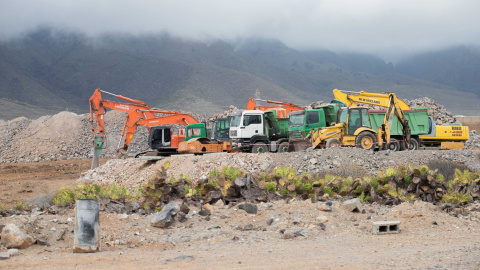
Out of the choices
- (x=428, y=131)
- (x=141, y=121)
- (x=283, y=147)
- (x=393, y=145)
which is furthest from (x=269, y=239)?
(x=141, y=121)

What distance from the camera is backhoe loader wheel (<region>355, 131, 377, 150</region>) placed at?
72.3 feet

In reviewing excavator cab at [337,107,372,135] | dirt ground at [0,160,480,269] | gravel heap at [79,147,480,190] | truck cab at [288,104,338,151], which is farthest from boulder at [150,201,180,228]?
truck cab at [288,104,338,151]

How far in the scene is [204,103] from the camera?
8669 cm

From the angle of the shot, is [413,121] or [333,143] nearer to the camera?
[333,143]

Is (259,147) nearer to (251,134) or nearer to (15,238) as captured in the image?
(251,134)

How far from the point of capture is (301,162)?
19188mm

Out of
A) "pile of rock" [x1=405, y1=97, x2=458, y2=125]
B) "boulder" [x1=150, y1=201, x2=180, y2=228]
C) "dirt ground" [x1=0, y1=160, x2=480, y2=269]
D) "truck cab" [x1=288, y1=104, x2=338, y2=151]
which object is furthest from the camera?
"pile of rock" [x1=405, y1=97, x2=458, y2=125]

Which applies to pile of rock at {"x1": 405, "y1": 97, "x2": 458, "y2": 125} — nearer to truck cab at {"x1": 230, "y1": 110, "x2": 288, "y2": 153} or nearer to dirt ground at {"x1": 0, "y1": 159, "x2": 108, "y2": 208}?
truck cab at {"x1": 230, "y1": 110, "x2": 288, "y2": 153}

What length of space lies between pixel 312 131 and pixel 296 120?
4.02 ft

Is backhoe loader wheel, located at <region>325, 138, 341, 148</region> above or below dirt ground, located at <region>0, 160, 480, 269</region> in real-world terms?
above

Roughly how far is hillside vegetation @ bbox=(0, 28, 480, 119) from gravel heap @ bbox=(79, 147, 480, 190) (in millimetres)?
60584

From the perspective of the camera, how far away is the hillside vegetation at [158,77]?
300ft

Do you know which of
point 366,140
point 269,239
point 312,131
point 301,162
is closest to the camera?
point 269,239

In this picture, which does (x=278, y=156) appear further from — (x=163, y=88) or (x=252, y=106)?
(x=163, y=88)
